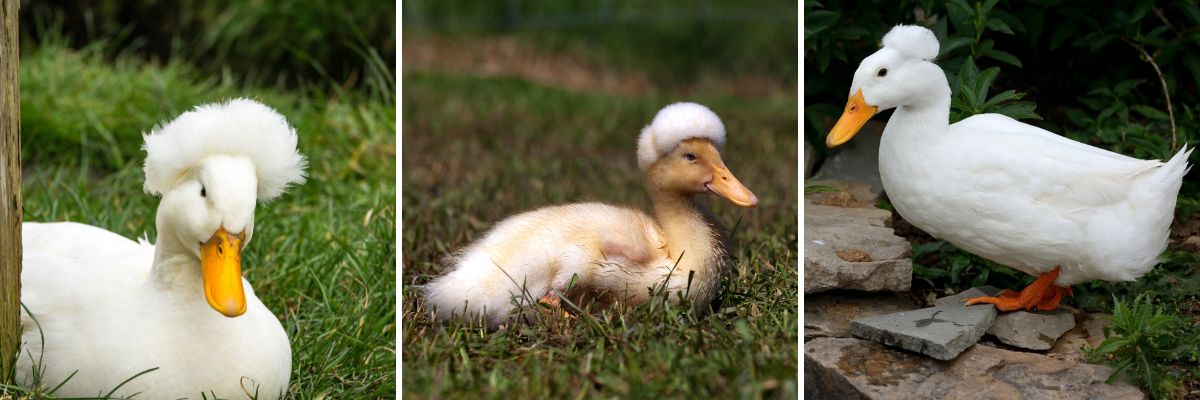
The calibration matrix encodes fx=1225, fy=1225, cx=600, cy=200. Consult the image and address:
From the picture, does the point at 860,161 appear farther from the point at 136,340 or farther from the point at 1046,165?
the point at 136,340

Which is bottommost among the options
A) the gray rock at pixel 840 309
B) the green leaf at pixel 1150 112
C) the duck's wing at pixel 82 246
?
the gray rock at pixel 840 309

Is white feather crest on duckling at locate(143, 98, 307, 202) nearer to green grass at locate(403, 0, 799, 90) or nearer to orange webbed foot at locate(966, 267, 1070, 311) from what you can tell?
orange webbed foot at locate(966, 267, 1070, 311)

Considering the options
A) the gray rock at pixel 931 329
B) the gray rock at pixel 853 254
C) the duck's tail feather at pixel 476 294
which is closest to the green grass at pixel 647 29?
the gray rock at pixel 853 254

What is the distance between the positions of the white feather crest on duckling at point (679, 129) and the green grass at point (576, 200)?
1.07 ft

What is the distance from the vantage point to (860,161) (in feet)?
12.8

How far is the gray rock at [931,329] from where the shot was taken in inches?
115

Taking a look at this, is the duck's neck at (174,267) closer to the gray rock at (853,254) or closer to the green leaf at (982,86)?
the gray rock at (853,254)

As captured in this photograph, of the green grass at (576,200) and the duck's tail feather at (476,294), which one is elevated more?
the duck's tail feather at (476,294)

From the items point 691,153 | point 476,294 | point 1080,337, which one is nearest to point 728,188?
point 691,153

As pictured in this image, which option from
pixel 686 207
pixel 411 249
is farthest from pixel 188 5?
A: pixel 686 207

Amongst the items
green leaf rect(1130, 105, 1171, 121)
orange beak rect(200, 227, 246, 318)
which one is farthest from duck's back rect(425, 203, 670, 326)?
green leaf rect(1130, 105, 1171, 121)

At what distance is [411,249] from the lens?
3.39 metres

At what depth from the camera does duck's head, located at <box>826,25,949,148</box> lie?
284 centimetres

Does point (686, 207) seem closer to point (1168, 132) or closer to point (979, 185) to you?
point (979, 185)
